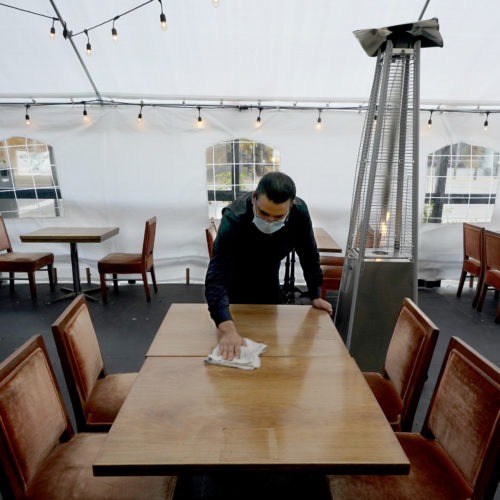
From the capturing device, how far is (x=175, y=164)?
4594 mm

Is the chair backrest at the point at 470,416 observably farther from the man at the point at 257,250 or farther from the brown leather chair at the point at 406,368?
the man at the point at 257,250

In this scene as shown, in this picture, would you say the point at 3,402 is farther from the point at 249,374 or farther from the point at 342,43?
the point at 342,43

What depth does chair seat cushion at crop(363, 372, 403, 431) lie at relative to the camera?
5.13 feet

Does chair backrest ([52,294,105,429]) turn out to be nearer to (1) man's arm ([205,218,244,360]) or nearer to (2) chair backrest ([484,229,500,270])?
(1) man's arm ([205,218,244,360])

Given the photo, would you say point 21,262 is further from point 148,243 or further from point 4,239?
point 148,243

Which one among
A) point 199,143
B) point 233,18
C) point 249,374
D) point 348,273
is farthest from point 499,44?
point 249,374

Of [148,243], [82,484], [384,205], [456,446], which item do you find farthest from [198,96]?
[456,446]

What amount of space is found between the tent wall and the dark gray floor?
1.86ft

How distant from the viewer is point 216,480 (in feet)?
5.97

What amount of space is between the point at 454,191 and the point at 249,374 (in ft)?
14.8

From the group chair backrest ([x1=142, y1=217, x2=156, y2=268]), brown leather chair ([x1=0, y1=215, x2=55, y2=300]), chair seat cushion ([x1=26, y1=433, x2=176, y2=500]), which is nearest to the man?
chair seat cushion ([x1=26, y1=433, x2=176, y2=500])

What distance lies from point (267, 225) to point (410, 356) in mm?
844

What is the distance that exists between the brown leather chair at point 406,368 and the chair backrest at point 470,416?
0.41 feet

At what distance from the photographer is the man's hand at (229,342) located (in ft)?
4.65
